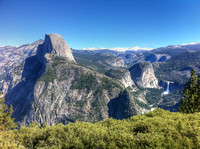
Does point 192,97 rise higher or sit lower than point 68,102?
higher

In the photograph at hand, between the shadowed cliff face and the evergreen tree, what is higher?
the evergreen tree

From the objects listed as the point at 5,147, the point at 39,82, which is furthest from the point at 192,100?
the point at 39,82

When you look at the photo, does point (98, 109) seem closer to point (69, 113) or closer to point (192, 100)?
point (69, 113)

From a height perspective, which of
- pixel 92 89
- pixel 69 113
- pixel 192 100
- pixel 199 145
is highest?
pixel 199 145

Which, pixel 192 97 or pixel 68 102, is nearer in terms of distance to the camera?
pixel 192 97

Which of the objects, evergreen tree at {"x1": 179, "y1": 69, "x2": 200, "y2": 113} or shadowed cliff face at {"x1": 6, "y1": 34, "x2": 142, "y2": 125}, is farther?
shadowed cliff face at {"x1": 6, "y1": 34, "x2": 142, "y2": 125}

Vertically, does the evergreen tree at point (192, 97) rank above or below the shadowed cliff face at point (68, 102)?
above

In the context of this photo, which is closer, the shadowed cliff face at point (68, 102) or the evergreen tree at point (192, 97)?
the evergreen tree at point (192, 97)

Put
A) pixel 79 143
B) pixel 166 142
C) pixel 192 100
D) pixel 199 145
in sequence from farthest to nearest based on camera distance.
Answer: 1. pixel 192 100
2. pixel 79 143
3. pixel 166 142
4. pixel 199 145

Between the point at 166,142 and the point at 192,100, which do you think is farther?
the point at 192,100

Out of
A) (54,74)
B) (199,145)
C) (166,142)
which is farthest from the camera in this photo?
(54,74)

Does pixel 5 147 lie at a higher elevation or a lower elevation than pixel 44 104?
higher
